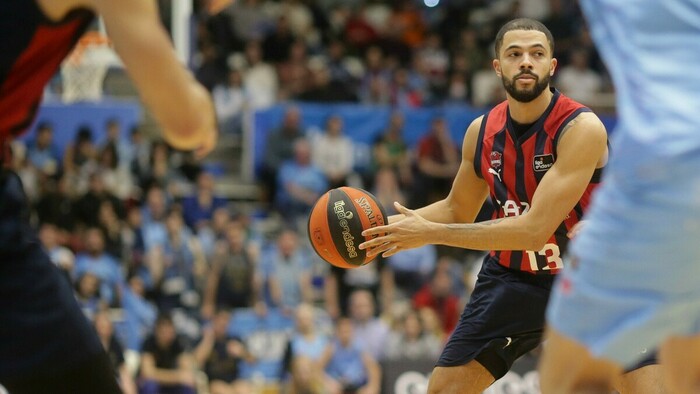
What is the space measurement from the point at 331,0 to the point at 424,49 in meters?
2.03

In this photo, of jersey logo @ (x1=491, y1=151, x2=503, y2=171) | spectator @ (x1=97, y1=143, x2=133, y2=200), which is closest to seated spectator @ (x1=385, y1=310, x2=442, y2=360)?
spectator @ (x1=97, y1=143, x2=133, y2=200)

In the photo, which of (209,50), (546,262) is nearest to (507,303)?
(546,262)

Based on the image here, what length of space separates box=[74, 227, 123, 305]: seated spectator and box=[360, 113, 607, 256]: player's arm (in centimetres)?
700

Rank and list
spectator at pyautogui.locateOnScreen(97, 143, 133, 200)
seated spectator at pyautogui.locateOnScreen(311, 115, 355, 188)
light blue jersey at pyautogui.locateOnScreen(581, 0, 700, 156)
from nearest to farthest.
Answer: light blue jersey at pyautogui.locateOnScreen(581, 0, 700, 156)
spectator at pyautogui.locateOnScreen(97, 143, 133, 200)
seated spectator at pyautogui.locateOnScreen(311, 115, 355, 188)

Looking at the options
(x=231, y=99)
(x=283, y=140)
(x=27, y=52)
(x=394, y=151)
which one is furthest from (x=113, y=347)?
(x=27, y=52)

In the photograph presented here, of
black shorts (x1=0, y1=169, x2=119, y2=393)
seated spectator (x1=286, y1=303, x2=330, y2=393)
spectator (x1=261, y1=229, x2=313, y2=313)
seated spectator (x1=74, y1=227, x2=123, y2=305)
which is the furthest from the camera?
spectator (x1=261, y1=229, x2=313, y2=313)

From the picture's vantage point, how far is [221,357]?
35.8 ft

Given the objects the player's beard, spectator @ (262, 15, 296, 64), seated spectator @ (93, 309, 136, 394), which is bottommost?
seated spectator @ (93, 309, 136, 394)

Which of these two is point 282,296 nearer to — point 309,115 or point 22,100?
point 309,115

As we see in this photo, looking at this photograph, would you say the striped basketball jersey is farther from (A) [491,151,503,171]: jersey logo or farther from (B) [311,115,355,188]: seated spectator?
(B) [311,115,355,188]: seated spectator

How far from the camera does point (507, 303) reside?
532 cm

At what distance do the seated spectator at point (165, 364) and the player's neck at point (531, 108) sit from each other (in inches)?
238

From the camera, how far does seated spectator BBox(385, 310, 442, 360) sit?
11211 millimetres

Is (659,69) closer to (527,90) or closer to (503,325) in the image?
(527,90)
